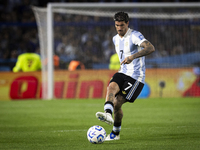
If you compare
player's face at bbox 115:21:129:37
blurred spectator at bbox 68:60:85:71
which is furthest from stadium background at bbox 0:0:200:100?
player's face at bbox 115:21:129:37

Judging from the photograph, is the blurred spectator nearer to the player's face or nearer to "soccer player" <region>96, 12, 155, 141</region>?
"soccer player" <region>96, 12, 155, 141</region>

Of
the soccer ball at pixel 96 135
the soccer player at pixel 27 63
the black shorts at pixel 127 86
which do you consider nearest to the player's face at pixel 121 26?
the black shorts at pixel 127 86

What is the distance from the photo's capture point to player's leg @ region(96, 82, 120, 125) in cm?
555

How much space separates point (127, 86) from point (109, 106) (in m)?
0.71

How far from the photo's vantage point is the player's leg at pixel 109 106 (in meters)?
5.55

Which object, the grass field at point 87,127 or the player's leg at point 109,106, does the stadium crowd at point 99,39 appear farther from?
the player's leg at point 109,106

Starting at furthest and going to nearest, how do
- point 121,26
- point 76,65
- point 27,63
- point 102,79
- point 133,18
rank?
point 27,63 → point 76,65 → point 133,18 → point 102,79 → point 121,26

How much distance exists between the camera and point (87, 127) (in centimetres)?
827

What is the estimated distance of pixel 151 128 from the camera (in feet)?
26.3

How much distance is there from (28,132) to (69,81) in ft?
27.0

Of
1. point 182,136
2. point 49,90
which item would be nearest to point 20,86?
point 49,90

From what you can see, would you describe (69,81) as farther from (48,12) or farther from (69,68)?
(48,12)

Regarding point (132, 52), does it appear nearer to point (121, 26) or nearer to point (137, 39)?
point (137, 39)

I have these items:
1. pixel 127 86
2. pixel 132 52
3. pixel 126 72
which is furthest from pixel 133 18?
pixel 127 86
